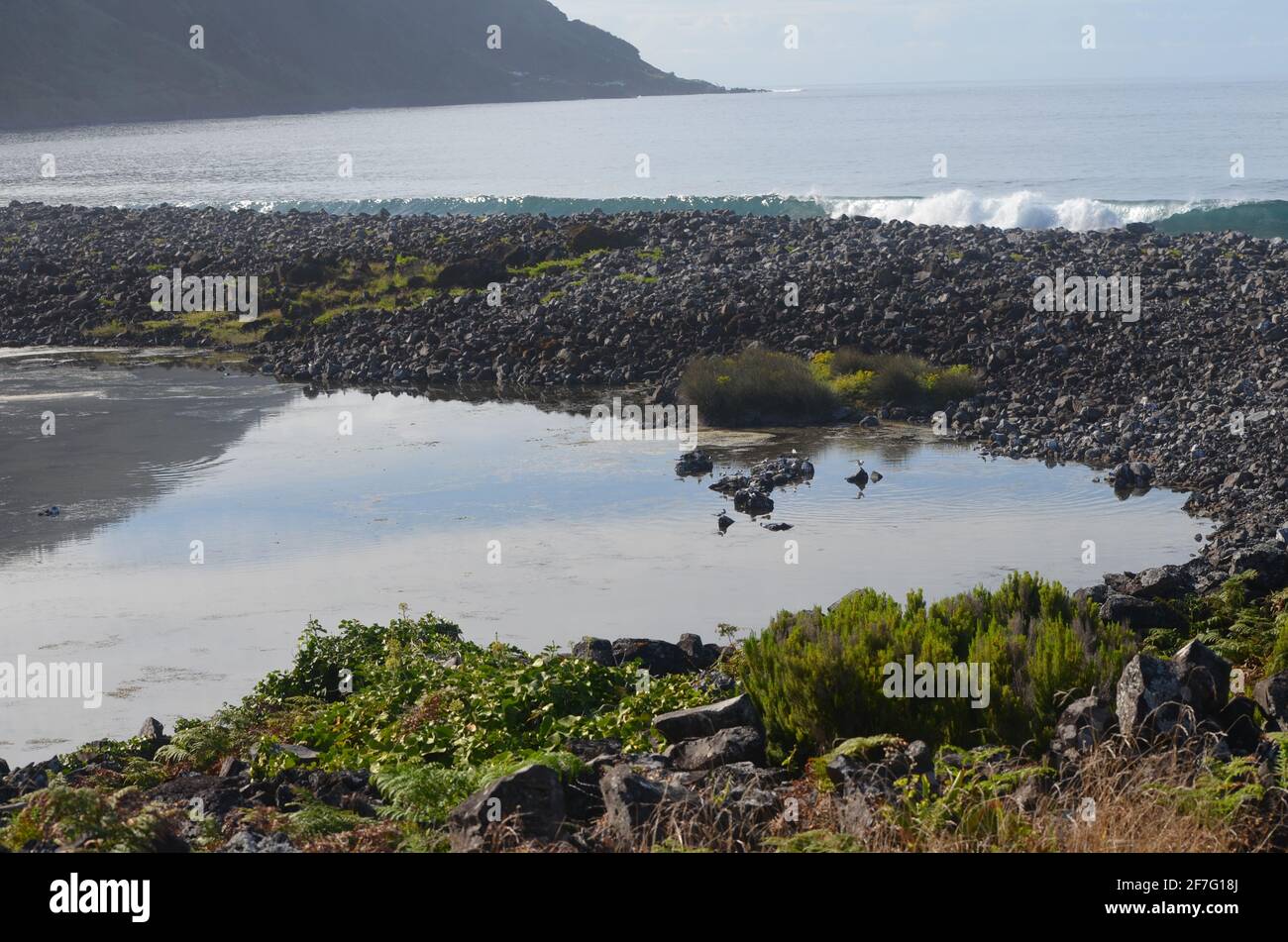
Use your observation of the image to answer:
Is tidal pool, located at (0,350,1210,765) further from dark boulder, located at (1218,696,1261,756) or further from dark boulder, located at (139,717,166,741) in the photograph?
dark boulder, located at (1218,696,1261,756)

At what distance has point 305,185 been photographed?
10231cm

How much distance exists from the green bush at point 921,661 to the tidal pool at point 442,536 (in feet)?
13.2

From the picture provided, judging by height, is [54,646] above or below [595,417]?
below

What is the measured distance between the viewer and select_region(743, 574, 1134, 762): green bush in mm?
9133

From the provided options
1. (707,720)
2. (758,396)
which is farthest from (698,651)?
(758,396)

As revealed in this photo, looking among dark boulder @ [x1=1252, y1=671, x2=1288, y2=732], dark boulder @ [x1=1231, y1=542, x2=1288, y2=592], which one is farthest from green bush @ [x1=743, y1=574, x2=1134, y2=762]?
dark boulder @ [x1=1231, y1=542, x2=1288, y2=592]

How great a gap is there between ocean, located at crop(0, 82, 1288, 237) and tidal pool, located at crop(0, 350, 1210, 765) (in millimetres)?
36536

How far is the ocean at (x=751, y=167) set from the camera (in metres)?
66.6

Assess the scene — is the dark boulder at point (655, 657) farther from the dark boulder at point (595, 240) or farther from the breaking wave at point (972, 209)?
the breaking wave at point (972, 209)

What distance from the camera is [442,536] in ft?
58.9
